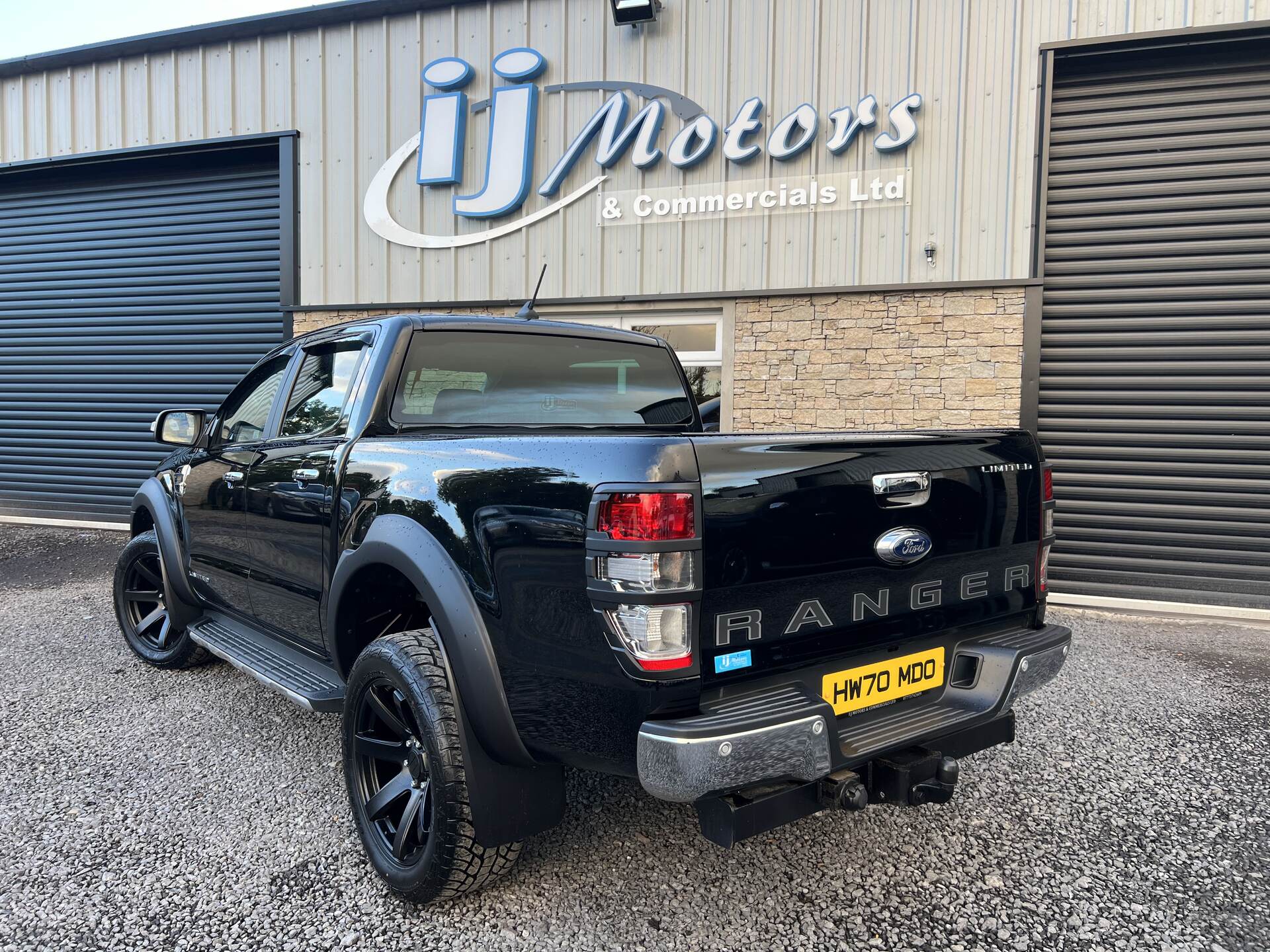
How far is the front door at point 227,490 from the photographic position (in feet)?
11.5

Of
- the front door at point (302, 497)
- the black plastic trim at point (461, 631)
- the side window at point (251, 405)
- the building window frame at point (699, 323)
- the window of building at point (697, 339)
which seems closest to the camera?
the black plastic trim at point (461, 631)

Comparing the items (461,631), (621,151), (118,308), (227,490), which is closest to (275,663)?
(227,490)

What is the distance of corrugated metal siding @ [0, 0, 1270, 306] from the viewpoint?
6.59 m

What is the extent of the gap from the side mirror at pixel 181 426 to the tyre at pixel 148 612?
24.8 inches

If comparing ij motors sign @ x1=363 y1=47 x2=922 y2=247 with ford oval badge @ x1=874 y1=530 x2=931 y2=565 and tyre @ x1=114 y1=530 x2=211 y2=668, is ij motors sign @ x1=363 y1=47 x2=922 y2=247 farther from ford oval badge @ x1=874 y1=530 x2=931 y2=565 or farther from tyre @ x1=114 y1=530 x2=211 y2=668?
ford oval badge @ x1=874 y1=530 x2=931 y2=565

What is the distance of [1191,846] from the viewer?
9.05ft

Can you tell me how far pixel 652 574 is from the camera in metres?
1.79

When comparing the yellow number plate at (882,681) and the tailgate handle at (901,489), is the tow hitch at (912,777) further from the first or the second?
the tailgate handle at (901,489)

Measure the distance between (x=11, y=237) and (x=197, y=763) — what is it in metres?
10.3

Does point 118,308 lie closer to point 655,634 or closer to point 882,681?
point 655,634

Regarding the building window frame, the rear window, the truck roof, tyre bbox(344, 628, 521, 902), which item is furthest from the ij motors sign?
tyre bbox(344, 628, 521, 902)

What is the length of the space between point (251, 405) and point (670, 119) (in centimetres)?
503

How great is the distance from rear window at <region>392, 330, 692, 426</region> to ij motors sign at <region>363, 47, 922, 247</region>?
422 centimetres

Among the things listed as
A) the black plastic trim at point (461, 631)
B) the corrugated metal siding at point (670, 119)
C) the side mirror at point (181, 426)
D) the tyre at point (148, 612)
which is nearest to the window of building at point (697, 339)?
the corrugated metal siding at point (670, 119)
